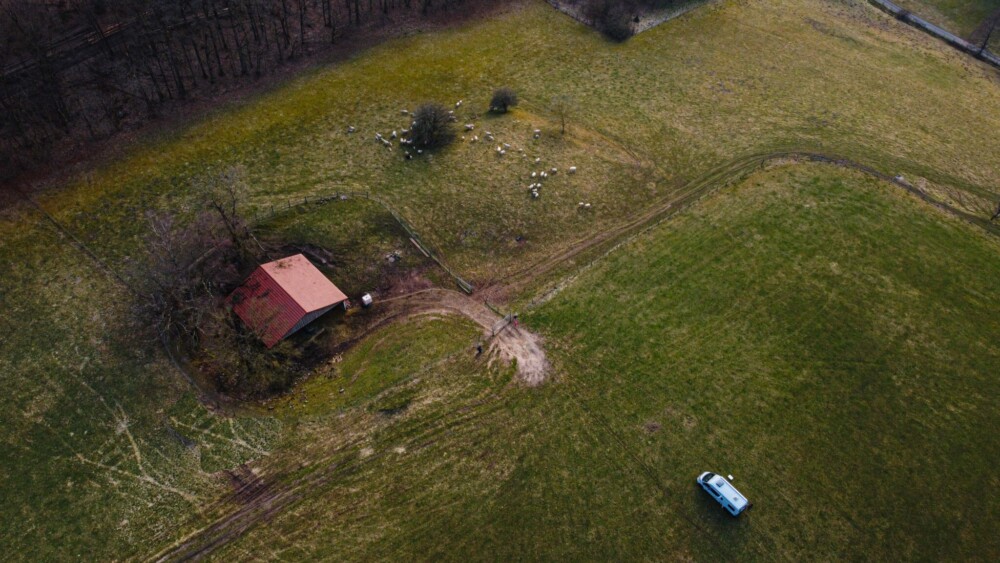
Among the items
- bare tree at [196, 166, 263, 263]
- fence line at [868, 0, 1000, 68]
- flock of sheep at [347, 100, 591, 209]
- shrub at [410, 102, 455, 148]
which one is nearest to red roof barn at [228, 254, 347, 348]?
bare tree at [196, 166, 263, 263]

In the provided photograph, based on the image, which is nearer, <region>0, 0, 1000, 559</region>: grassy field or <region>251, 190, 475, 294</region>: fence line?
<region>0, 0, 1000, 559</region>: grassy field

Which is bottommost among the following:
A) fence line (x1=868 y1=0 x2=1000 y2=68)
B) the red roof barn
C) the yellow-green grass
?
the yellow-green grass

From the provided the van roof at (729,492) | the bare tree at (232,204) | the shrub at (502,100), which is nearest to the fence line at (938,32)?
the shrub at (502,100)

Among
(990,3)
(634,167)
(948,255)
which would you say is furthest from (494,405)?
(990,3)

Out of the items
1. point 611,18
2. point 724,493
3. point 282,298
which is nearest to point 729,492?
point 724,493

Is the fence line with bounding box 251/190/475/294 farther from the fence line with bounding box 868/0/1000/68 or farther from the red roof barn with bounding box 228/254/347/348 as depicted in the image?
the fence line with bounding box 868/0/1000/68
